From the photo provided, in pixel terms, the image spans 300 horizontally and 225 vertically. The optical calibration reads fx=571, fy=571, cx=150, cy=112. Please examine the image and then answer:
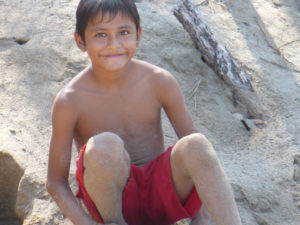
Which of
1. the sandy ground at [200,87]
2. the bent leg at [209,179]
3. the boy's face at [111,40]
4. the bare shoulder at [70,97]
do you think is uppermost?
the boy's face at [111,40]

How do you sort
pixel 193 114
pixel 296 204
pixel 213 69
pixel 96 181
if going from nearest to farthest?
pixel 96 181
pixel 296 204
pixel 193 114
pixel 213 69

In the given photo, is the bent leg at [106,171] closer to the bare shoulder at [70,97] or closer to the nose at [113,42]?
the bare shoulder at [70,97]

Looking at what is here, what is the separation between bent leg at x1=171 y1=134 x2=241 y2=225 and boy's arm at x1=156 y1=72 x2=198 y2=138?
317mm

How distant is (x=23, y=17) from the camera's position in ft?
11.3

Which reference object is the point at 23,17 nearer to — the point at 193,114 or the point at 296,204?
the point at 193,114

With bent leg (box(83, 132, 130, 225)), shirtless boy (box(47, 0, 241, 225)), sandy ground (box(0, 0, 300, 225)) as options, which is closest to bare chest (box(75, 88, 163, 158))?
shirtless boy (box(47, 0, 241, 225))

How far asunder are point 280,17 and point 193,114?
128 cm

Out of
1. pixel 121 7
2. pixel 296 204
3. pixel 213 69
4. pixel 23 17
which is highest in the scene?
pixel 121 7

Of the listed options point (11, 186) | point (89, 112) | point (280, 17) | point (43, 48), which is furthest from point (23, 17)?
point (280, 17)

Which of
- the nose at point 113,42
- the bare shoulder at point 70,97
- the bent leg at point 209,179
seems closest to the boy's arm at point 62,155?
the bare shoulder at point 70,97

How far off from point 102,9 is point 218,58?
1.29 metres

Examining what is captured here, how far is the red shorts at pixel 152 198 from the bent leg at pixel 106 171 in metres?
0.05

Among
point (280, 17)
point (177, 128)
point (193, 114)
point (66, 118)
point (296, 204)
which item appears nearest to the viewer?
point (66, 118)

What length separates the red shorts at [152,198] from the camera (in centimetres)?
205
